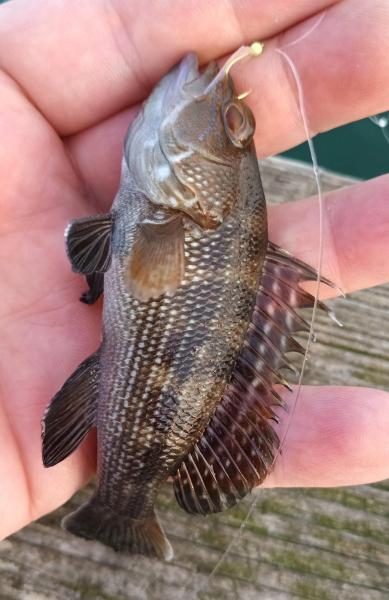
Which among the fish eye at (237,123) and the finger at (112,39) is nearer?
the fish eye at (237,123)

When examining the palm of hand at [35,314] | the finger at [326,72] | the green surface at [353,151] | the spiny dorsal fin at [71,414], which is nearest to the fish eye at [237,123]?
the finger at [326,72]

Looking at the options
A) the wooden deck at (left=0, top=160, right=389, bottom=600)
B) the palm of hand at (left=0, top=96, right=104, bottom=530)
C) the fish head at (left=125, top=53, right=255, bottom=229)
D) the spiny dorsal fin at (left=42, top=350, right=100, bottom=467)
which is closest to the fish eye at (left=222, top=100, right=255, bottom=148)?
the fish head at (left=125, top=53, right=255, bottom=229)

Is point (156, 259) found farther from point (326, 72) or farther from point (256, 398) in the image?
point (326, 72)

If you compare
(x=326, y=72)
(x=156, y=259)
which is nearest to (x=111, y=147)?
(x=156, y=259)

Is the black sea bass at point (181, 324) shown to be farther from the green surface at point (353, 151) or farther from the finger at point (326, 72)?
the green surface at point (353, 151)

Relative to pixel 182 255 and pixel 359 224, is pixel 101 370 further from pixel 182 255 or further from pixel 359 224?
pixel 359 224

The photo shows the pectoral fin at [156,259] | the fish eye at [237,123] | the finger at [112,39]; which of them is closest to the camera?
the pectoral fin at [156,259]
